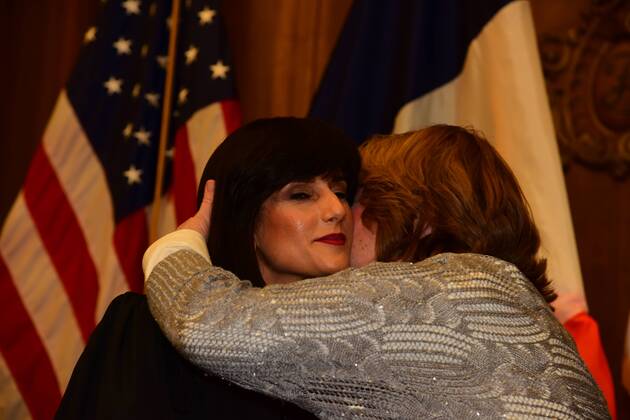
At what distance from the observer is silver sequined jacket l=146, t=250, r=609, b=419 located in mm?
1521

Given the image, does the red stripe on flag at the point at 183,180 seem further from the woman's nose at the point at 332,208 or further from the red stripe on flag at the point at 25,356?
the woman's nose at the point at 332,208

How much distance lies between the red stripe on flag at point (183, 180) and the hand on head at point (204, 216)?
1.10 metres

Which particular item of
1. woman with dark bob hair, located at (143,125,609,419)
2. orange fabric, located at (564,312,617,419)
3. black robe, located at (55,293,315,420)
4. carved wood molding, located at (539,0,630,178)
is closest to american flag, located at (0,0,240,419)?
carved wood molding, located at (539,0,630,178)

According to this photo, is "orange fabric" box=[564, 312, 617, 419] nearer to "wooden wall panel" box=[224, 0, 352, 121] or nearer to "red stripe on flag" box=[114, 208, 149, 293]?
"wooden wall panel" box=[224, 0, 352, 121]

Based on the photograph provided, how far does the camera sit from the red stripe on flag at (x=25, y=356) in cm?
325

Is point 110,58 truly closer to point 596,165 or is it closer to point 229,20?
point 229,20

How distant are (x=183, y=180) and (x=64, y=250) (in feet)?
1.56

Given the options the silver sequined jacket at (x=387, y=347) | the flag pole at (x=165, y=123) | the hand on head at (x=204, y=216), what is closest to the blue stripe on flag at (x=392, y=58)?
the flag pole at (x=165, y=123)

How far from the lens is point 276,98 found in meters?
3.50

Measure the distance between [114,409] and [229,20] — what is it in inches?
86.7

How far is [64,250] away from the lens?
3.32m

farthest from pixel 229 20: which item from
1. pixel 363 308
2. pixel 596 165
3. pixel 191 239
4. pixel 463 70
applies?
pixel 363 308

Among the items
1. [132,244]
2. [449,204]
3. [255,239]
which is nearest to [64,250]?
[132,244]

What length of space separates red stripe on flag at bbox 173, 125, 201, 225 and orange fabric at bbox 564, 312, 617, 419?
47.4 inches
